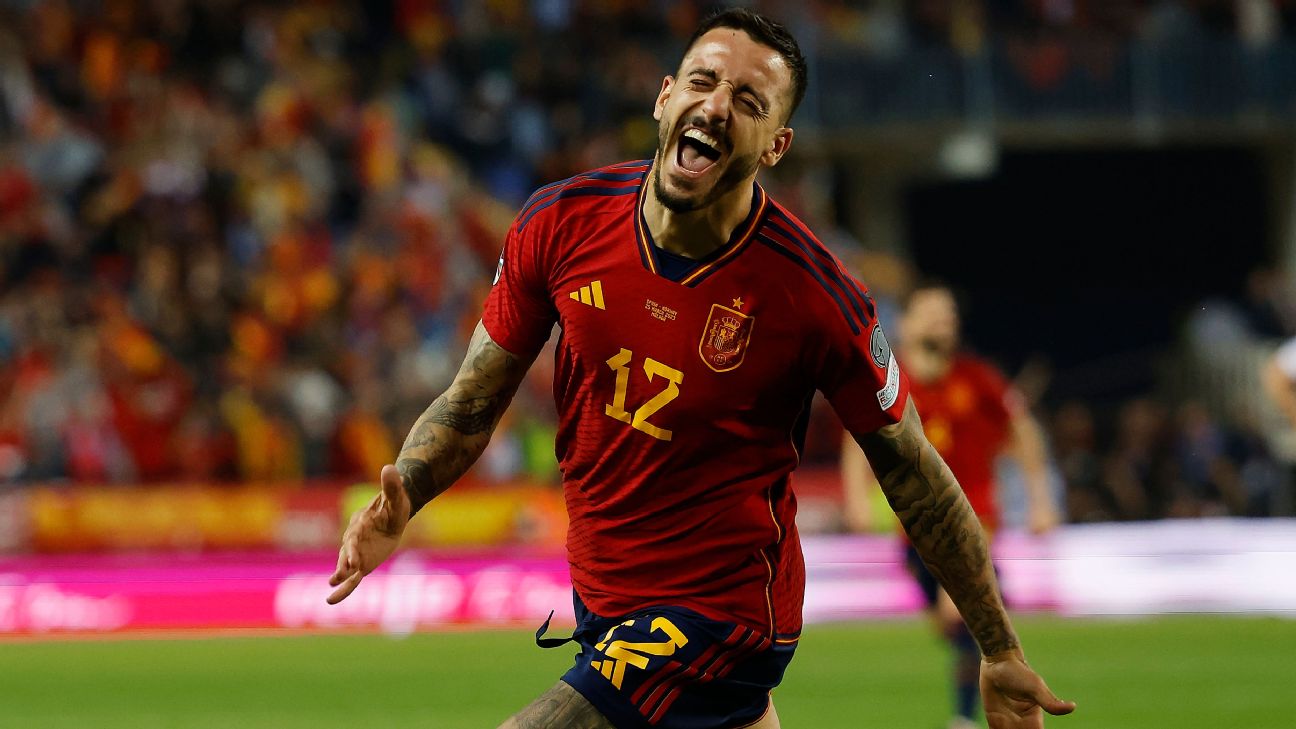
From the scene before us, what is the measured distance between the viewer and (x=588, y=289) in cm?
433

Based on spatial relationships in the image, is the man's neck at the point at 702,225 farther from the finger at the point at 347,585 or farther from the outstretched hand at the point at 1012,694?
the outstretched hand at the point at 1012,694

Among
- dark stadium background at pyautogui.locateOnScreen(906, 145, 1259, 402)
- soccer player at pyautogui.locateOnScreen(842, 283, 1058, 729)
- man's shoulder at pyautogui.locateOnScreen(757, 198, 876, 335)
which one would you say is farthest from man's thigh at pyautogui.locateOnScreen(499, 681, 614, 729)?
dark stadium background at pyautogui.locateOnScreen(906, 145, 1259, 402)

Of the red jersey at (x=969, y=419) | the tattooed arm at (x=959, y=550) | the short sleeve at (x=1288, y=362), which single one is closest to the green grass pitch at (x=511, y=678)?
the red jersey at (x=969, y=419)

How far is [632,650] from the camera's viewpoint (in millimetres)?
4199

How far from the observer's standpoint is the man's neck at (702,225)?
4.25 metres

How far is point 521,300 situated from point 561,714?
39.6 inches

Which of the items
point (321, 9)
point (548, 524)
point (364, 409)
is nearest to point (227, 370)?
point (364, 409)

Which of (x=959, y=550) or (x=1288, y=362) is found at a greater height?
(x=1288, y=362)

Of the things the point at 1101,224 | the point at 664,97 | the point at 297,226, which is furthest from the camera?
the point at 1101,224

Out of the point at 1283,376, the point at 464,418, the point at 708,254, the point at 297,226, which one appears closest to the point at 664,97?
the point at 708,254

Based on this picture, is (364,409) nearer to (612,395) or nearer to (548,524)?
(548,524)

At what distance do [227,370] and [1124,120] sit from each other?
11.7 metres

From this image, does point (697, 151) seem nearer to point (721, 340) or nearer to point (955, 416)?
point (721, 340)

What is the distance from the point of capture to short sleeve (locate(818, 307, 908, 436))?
4191 mm
